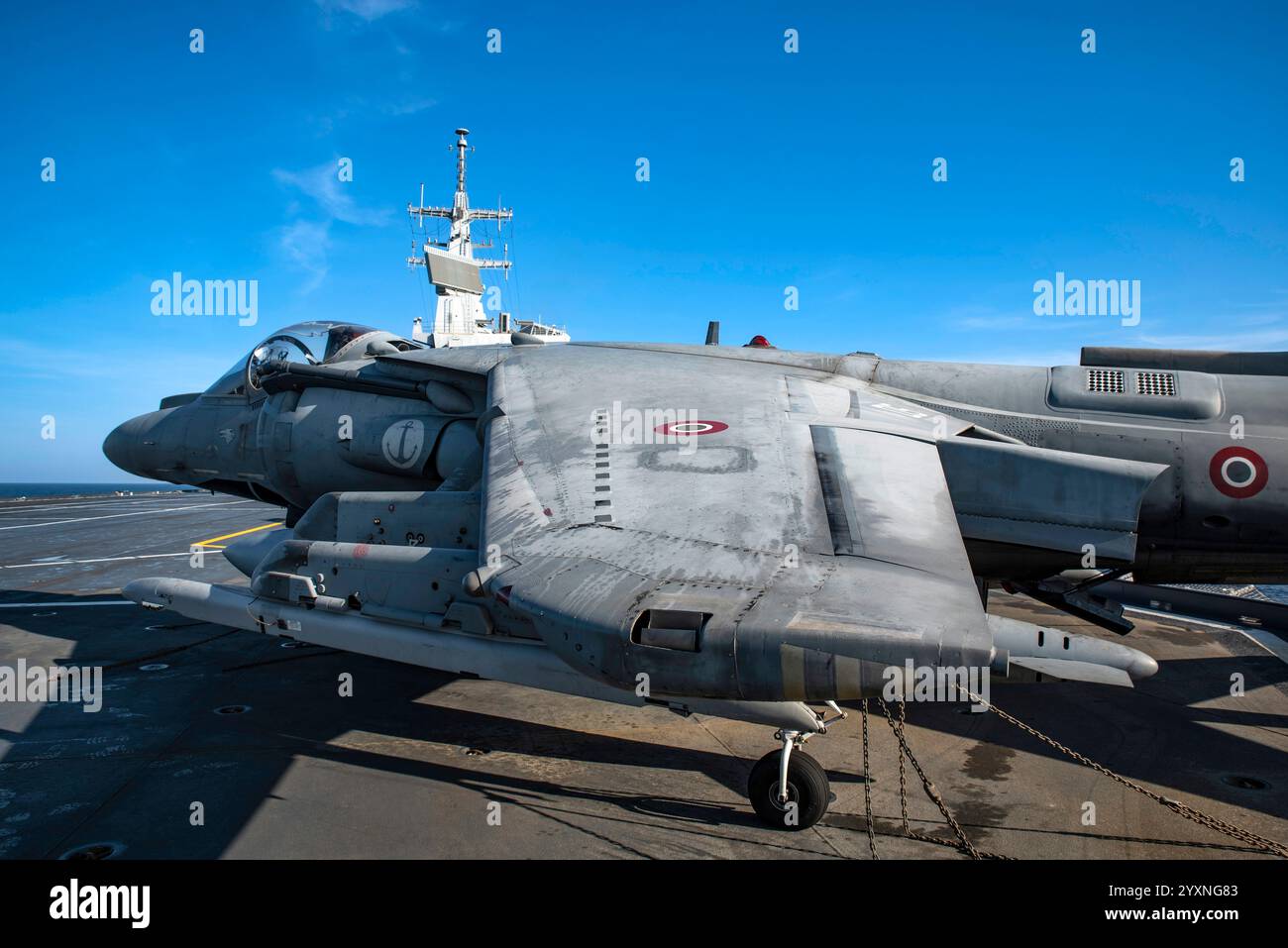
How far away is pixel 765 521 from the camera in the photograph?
436cm

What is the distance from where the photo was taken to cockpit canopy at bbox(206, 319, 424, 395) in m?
9.09

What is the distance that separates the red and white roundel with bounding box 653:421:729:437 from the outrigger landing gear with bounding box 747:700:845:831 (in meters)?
2.25

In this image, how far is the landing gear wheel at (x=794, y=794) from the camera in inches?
191

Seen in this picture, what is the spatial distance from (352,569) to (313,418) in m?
3.49

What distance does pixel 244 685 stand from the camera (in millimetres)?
7961

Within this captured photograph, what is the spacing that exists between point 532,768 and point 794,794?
2.21 metres

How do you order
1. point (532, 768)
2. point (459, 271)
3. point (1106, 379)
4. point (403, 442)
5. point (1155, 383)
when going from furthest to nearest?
1. point (459, 271)
2. point (403, 442)
3. point (1106, 379)
4. point (1155, 383)
5. point (532, 768)

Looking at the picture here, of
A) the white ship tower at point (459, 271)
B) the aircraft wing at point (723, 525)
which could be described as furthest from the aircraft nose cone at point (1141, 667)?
the white ship tower at point (459, 271)

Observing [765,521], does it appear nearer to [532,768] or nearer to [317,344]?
[532,768]

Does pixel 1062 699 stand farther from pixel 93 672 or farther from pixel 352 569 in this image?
pixel 93 672

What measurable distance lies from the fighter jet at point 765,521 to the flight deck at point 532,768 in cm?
93

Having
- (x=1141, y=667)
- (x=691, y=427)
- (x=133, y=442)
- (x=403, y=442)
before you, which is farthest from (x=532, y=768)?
(x=133, y=442)

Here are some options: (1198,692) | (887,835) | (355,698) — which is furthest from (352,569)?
(1198,692)
